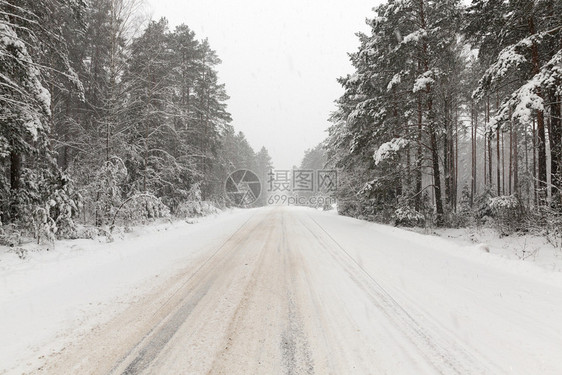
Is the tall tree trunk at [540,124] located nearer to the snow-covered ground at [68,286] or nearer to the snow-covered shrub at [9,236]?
the snow-covered ground at [68,286]

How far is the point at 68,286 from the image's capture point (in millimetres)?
4805

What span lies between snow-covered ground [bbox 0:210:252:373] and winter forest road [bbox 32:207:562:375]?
1.16 feet

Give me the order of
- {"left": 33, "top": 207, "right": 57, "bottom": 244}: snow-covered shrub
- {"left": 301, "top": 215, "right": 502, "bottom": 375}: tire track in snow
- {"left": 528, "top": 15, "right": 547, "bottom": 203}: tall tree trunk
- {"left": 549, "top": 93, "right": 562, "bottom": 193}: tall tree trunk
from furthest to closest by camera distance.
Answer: {"left": 528, "top": 15, "right": 547, "bottom": 203}: tall tree trunk < {"left": 549, "top": 93, "right": 562, "bottom": 193}: tall tree trunk < {"left": 33, "top": 207, "right": 57, "bottom": 244}: snow-covered shrub < {"left": 301, "top": 215, "right": 502, "bottom": 375}: tire track in snow

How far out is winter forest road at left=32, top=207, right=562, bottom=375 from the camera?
2.51 m

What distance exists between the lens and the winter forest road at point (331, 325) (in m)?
2.51

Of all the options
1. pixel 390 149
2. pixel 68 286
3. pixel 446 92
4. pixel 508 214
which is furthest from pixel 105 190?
pixel 446 92

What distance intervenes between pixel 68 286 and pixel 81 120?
14.0m

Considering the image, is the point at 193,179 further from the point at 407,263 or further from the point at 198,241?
the point at 407,263

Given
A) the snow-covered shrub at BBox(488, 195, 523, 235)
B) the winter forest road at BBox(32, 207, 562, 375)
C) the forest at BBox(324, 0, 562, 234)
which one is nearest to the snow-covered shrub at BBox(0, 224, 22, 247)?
the winter forest road at BBox(32, 207, 562, 375)

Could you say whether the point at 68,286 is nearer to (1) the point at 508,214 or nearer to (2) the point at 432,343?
(2) the point at 432,343

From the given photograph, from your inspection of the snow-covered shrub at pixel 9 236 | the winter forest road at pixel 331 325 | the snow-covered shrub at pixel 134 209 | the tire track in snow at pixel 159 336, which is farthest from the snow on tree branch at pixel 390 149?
the snow-covered shrub at pixel 9 236

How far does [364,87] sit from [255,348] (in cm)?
1533

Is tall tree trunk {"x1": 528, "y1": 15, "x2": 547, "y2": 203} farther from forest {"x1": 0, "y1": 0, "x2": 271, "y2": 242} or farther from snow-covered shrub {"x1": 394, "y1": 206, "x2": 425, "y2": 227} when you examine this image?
forest {"x1": 0, "y1": 0, "x2": 271, "y2": 242}

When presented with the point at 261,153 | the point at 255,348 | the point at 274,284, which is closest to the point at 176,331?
the point at 255,348
